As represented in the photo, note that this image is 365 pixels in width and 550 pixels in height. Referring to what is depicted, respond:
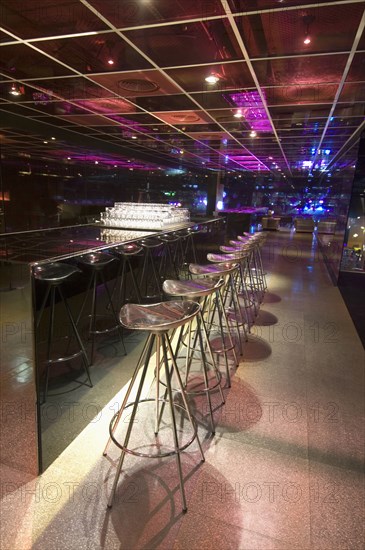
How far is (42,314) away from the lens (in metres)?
2.00

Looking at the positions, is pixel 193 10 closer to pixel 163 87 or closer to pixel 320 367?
pixel 163 87

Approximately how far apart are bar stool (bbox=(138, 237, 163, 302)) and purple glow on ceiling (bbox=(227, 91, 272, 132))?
1808 mm

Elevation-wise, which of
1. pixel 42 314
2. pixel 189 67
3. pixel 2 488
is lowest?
pixel 2 488

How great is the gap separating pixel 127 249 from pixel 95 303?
54 cm

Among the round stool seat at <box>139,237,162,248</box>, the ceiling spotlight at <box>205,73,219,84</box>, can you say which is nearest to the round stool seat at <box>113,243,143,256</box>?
the round stool seat at <box>139,237,162,248</box>

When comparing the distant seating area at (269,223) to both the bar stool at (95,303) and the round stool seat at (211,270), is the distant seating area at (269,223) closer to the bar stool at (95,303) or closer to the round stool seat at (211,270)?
the round stool seat at (211,270)

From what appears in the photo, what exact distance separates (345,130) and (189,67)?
3.35 metres

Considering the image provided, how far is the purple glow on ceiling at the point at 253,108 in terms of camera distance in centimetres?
363

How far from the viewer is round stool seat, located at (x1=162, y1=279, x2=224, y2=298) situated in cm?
216

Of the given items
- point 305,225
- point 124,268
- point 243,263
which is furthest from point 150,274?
point 305,225

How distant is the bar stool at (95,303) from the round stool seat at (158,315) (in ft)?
1.96

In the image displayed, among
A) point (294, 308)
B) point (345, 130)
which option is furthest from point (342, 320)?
point (345, 130)

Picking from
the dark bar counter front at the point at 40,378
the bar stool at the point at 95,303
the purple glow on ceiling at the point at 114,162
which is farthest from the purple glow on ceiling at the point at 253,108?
the purple glow on ceiling at the point at 114,162

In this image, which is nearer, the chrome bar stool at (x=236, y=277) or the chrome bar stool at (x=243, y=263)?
the chrome bar stool at (x=236, y=277)
